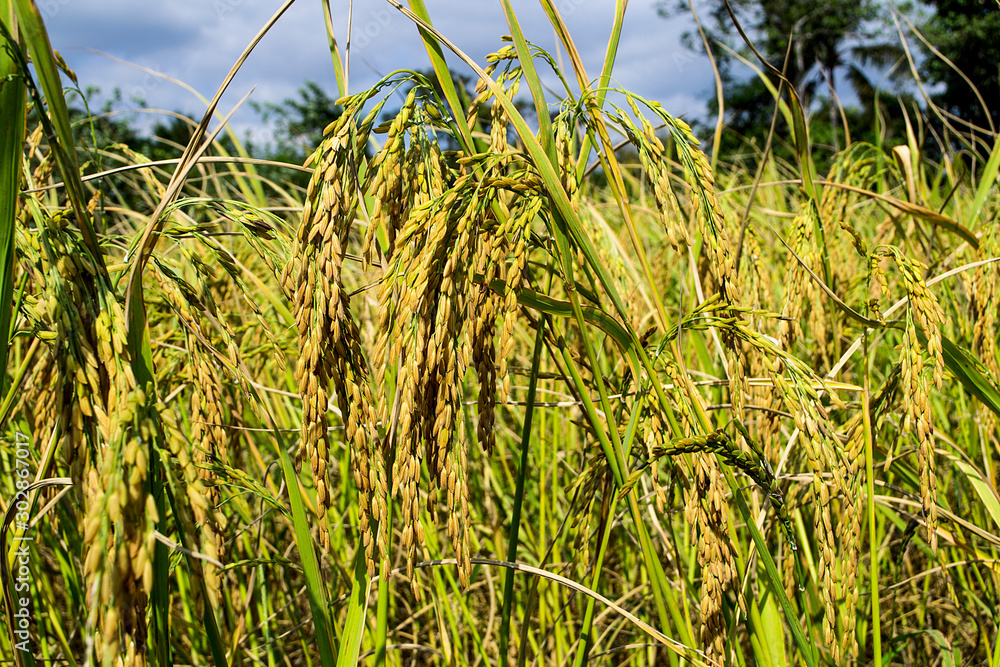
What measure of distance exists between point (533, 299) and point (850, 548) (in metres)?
0.53

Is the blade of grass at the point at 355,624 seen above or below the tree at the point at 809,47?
below

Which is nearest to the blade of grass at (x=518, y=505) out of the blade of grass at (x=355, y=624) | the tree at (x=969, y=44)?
the blade of grass at (x=355, y=624)

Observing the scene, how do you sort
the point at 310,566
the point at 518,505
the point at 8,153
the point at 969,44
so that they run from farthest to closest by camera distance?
the point at 969,44, the point at 518,505, the point at 310,566, the point at 8,153

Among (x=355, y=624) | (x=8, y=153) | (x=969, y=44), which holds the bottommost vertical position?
(x=355, y=624)

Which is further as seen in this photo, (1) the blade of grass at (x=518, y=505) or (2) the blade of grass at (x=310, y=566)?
(1) the blade of grass at (x=518, y=505)

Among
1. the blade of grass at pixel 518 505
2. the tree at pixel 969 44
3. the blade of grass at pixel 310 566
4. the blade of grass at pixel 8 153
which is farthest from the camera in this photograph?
the tree at pixel 969 44

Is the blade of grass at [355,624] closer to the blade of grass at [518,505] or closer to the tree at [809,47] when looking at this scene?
the blade of grass at [518,505]

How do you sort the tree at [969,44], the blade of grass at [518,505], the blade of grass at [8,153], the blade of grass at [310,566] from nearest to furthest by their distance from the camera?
the blade of grass at [8,153], the blade of grass at [310,566], the blade of grass at [518,505], the tree at [969,44]

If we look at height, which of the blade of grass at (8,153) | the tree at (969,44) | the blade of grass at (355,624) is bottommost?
the blade of grass at (355,624)

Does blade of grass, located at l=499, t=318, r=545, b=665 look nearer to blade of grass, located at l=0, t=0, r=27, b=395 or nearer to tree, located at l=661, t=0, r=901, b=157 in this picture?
blade of grass, located at l=0, t=0, r=27, b=395

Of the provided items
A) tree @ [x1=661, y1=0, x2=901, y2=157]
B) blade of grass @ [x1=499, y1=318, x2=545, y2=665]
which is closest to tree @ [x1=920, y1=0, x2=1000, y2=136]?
tree @ [x1=661, y1=0, x2=901, y2=157]

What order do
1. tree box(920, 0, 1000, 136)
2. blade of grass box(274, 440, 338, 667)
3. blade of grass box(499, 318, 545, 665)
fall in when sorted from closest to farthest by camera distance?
blade of grass box(274, 440, 338, 667)
blade of grass box(499, 318, 545, 665)
tree box(920, 0, 1000, 136)

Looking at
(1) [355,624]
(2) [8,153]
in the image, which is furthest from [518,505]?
(2) [8,153]

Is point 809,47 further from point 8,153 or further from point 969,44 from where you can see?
point 8,153
